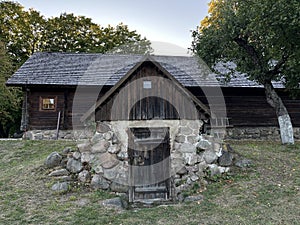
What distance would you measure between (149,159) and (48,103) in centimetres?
817

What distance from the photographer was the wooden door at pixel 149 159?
8875mm

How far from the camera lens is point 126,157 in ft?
24.4

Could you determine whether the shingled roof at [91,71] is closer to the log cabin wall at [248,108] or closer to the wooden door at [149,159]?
the log cabin wall at [248,108]

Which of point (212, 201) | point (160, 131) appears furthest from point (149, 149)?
point (212, 201)

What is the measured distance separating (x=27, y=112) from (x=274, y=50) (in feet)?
44.3

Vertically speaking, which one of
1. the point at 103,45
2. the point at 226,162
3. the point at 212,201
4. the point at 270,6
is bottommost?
the point at 212,201

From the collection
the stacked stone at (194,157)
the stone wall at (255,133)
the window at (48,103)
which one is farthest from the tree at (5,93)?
the stone wall at (255,133)

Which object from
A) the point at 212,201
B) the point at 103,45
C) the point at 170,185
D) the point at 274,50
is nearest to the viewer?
the point at 212,201

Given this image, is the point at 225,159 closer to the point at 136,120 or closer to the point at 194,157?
the point at 194,157

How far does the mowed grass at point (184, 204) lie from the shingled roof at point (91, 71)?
22.2 ft

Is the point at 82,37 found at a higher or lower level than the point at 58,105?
higher

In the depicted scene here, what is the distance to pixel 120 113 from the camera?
748cm

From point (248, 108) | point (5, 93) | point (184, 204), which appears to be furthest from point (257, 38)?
point (5, 93)

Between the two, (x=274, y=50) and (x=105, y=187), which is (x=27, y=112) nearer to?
(x=105, y=187)
